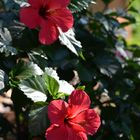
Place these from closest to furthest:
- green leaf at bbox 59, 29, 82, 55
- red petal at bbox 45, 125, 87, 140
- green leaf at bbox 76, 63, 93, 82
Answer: red petal at bbox 45, 125, 87, 140, green leaf at bbox 59, 29, 82, 55, green leaf at bbox 76, 63, 93, 82

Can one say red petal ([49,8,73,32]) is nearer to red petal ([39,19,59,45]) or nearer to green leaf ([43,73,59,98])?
red petal ([39,19,59,45])

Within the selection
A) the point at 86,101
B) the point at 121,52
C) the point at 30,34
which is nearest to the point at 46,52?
the point at 30,34

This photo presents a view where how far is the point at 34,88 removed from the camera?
1.06 m

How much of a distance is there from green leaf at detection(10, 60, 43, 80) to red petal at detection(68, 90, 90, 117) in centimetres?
15

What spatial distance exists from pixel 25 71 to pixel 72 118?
0.61 feet

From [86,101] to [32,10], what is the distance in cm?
25

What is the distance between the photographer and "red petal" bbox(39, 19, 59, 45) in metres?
1.08

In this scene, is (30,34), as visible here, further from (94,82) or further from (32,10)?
(94,82)

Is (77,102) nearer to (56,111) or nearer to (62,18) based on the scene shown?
(56,111)

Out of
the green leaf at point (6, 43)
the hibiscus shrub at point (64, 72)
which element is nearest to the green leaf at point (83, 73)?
the hibiscus shrub at point (64, 72)

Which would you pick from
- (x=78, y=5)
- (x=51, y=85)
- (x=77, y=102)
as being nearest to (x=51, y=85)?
(x=51, y=85)

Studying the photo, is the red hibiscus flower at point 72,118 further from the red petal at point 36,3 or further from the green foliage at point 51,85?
the red petal at point 36,3

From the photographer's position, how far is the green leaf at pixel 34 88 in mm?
1044

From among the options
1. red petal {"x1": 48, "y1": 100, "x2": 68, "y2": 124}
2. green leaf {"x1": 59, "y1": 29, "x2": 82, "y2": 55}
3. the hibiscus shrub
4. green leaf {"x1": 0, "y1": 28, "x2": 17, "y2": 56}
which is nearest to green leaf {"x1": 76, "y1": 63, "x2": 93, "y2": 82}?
the hibiscus shrub
